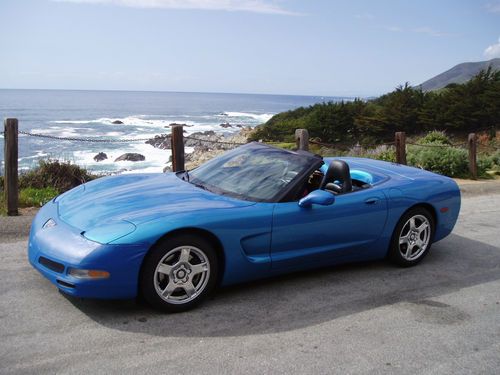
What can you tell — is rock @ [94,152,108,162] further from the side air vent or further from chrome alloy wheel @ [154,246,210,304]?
chrome alloy wheel @ [154,246,210,304]

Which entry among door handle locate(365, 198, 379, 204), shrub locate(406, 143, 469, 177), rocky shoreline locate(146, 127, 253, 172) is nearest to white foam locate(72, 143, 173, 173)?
rocky shoreline locate(146, 127, 253, 172)

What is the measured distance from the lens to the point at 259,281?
15.4 feet

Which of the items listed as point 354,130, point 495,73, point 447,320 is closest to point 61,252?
point 447,320

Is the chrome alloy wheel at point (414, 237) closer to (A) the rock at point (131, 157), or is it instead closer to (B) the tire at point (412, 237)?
(B) the tire at point (412, 237)

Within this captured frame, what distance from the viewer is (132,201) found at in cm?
423

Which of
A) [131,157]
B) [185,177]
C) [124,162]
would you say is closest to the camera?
[185,177]

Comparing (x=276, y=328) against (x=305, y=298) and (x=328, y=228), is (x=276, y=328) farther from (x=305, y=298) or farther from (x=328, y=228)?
(x=328, y=228)

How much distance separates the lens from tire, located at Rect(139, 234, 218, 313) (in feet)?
12.2

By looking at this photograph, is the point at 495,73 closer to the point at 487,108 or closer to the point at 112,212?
the point at 487,108

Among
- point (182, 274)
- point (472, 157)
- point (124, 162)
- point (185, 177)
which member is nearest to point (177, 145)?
point (185, 177)

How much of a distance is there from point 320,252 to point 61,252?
2141 mm

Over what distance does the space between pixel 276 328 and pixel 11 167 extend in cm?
483

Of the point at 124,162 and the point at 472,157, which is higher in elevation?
the point at 472,157

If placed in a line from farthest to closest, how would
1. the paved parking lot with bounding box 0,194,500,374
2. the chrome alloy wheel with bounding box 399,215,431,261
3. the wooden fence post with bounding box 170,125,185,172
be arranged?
the wooden fence post with bounding box 170,125,185,172, the chrome alloy wheel with bounding box 399,215,431,261, the paved parking lot with bounding box 0,194,500,374
